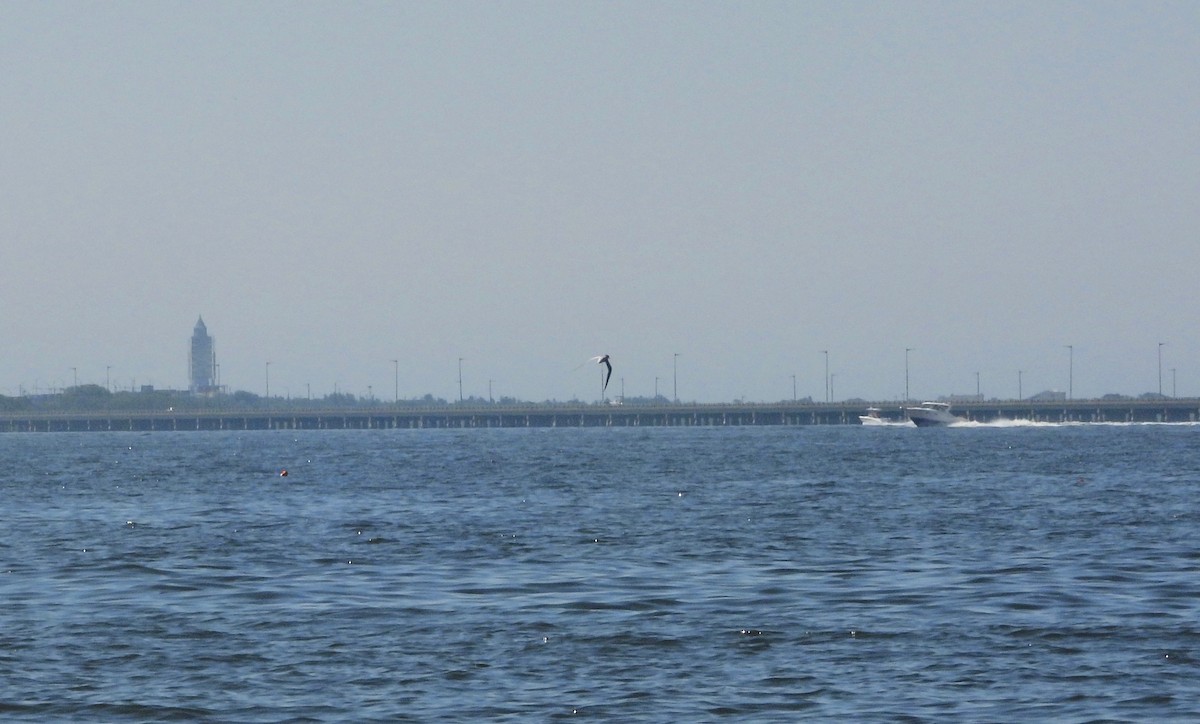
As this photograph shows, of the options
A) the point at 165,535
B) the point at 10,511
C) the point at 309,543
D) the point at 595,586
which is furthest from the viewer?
the point at 10,511

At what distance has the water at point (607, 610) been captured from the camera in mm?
24922

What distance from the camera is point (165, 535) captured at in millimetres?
55844

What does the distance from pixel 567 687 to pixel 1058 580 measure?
17309mm

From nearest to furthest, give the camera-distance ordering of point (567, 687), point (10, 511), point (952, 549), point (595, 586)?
point (567, 687)
point (595, 586)
point (952, 549)
point (10, 511)

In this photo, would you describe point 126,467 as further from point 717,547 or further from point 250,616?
point 250,616

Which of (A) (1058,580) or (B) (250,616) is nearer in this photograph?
(B) (250,616)

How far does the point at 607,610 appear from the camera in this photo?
112 ft

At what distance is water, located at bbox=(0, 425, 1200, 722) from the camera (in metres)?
24.9

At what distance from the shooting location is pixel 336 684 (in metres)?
26.0

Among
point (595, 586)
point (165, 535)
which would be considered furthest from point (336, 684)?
point (165, 535)

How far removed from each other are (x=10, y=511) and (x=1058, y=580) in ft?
161

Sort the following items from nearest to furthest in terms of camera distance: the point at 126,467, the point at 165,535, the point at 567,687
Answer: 1. the point at 567,687
2. the point at 165,535
3. the point at 126,467

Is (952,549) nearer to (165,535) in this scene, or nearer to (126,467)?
(165,535)

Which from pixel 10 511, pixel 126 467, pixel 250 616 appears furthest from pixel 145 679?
pixel 126 467
